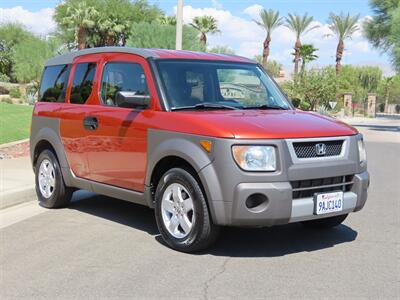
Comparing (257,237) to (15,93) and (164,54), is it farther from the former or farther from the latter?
(15,93)

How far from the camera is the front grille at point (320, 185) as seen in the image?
17.4ft

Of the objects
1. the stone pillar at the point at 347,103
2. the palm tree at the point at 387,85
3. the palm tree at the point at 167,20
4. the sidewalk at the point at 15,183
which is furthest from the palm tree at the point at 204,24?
the sidewalk at the point at 15,183

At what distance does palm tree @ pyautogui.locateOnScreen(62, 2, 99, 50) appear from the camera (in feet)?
170

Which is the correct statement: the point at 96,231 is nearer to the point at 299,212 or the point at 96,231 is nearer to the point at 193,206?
the point at 193,206

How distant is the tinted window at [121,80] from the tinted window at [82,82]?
0.91 feet

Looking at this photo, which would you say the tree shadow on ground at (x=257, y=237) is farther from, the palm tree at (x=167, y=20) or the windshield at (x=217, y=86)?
the palm tree at (x=167, y=20)

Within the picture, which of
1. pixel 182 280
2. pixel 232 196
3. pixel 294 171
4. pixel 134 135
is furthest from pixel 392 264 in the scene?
pixel 134 135

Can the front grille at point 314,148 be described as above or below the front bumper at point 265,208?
above

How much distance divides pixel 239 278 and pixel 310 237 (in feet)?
5.47

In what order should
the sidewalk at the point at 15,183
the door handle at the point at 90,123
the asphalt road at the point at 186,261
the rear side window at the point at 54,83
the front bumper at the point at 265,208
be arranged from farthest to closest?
1. the sidewalk at the point at 15,183
2. the rear side window at the point at 54,83
3. the door handle at the point at 90,123
4. the front bumper at the point at 265,208
5. the asphalt road at the point at 186,261

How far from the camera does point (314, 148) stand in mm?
5398

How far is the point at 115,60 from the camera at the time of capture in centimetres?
674

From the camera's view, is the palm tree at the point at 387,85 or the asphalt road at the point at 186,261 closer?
the asphalt road at the point at 186,261

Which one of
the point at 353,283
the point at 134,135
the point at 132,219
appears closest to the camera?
the point at 353,283
